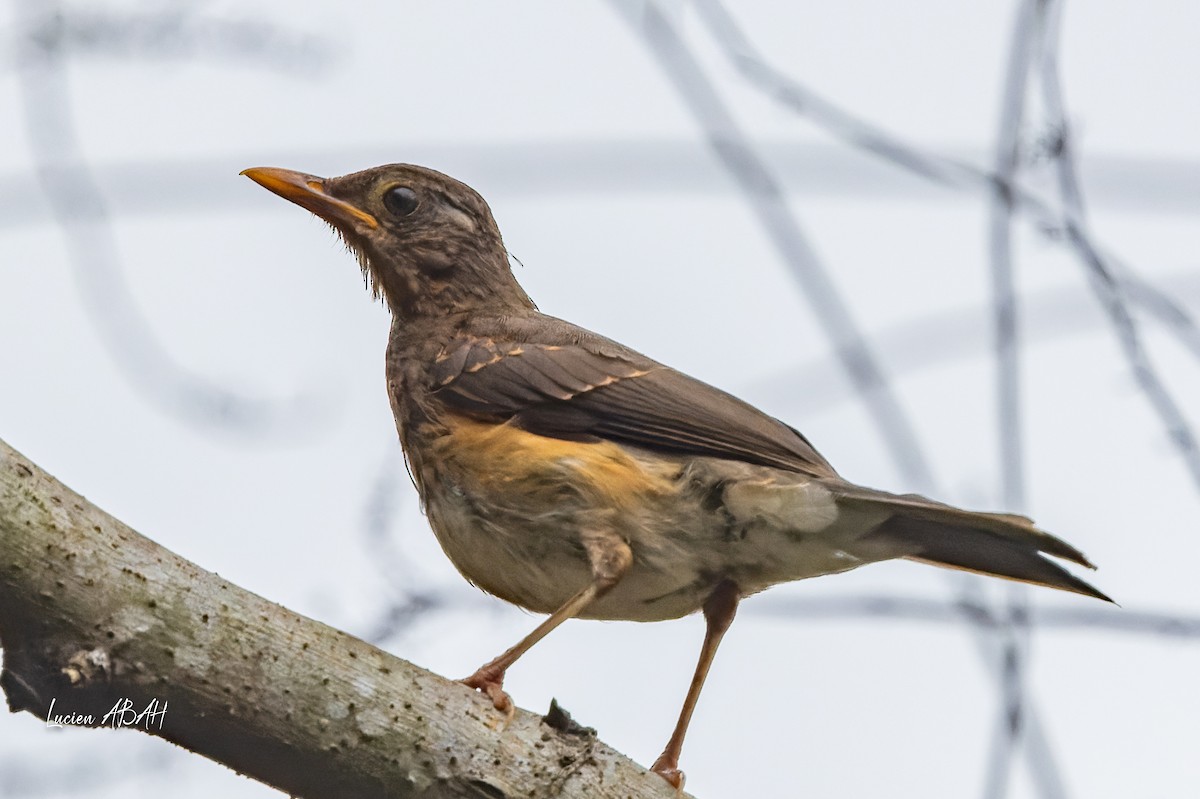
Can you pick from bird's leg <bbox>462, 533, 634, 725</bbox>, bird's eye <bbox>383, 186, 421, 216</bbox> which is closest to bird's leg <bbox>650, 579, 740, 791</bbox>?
bird's leg <bbox>462, 533, 634, 725</bbox>

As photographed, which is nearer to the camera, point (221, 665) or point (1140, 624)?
point (221, 665)

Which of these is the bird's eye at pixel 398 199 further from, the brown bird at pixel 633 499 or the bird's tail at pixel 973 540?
the bird's tail at pixel 973 540

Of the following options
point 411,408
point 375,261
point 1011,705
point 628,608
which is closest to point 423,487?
point 411,408

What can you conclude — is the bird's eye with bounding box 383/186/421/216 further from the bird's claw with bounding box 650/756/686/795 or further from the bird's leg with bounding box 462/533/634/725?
the bird's claw with bounding box 650/756/686/795

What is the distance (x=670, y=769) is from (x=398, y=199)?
2627 mm

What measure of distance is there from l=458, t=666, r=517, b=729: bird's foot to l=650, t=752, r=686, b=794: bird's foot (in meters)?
0.78

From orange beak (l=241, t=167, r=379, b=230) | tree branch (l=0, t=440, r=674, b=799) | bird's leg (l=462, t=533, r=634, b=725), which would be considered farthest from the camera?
orange beak (l=241, t=167, r=379, b=230)

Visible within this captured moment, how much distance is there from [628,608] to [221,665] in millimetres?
1875

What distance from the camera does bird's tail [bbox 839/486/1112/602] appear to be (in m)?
3.82

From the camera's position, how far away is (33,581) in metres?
2.77

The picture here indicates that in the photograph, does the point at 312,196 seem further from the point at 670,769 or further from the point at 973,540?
the point at 973,540

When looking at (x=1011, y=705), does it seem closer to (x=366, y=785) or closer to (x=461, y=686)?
(x=461, y=686)

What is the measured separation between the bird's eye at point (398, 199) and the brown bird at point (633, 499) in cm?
75

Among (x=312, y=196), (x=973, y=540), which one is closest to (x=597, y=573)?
(x=973, y=540)
